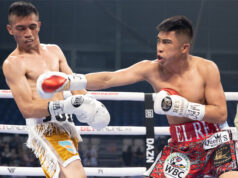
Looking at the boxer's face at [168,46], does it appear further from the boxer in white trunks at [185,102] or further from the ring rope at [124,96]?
the ring rope at [124,96]

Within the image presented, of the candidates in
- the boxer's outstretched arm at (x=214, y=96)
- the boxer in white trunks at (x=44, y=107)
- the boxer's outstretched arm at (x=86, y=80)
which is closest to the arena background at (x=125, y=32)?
the boxer in white trunks at (x=44, y=107)

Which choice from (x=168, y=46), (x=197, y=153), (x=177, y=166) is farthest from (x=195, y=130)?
(x=168, y=46)

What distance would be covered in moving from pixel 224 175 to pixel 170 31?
2.94ft

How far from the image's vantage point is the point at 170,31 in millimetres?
2357

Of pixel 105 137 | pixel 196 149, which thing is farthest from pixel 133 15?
pixel 196 149

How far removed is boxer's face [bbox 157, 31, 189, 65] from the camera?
7.73ft

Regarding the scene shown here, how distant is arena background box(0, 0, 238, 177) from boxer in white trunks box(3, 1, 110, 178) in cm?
1017

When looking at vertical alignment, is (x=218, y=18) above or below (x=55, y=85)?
above

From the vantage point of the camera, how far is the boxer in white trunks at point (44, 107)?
2.30 m

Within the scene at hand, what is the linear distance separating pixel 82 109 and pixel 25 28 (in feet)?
2.31

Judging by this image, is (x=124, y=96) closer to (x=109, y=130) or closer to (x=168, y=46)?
(x=109, y=130)

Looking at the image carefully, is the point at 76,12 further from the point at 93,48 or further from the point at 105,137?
the point at 105,137

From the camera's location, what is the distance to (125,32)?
44.1 ft

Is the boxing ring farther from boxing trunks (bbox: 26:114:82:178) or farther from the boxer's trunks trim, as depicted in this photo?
the boxer's trunks trim
